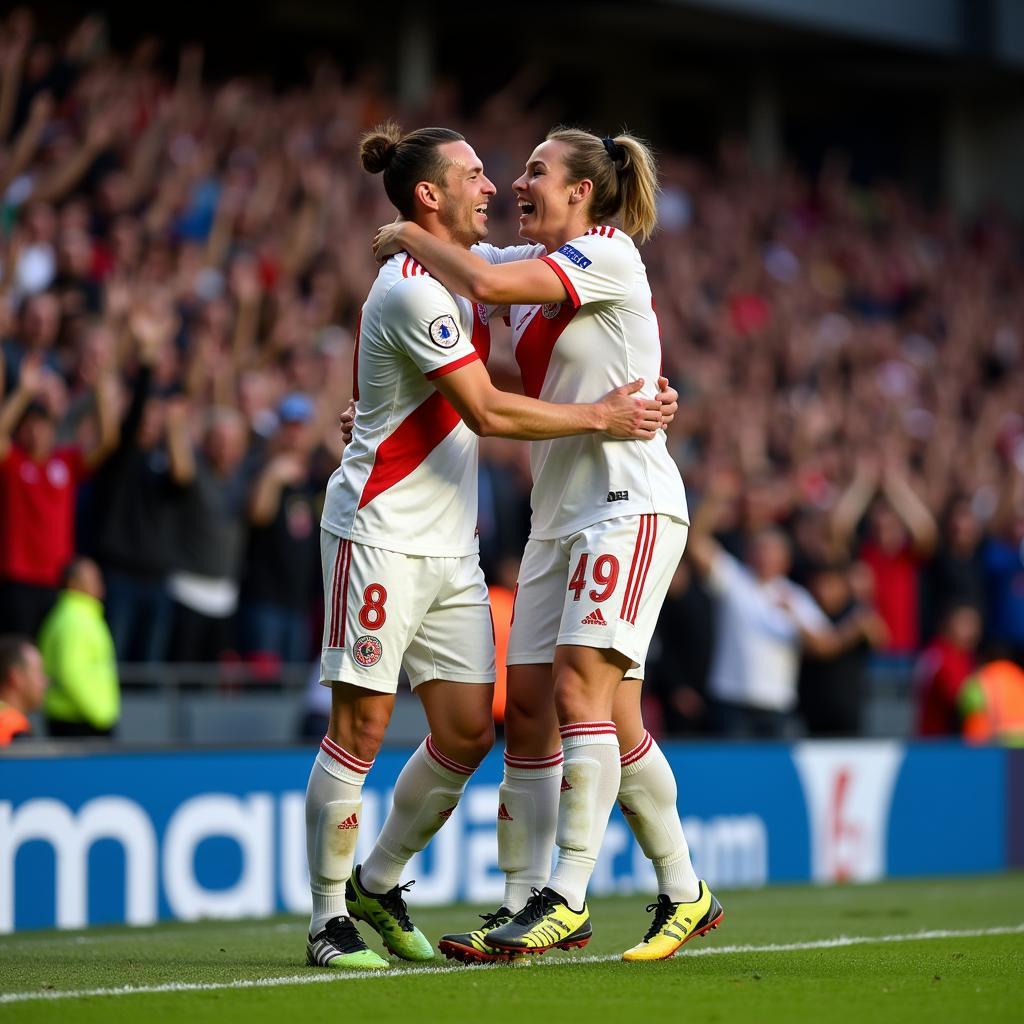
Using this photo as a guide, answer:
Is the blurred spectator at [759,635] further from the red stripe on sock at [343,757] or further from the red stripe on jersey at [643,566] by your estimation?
the red stripe on sock at [343,757]

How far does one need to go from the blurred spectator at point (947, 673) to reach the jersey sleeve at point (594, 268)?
8.55 metres

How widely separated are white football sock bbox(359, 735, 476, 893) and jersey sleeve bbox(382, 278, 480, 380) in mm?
1185

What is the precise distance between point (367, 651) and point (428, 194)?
1392mm

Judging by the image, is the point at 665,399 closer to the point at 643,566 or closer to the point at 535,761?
the point at 643,566

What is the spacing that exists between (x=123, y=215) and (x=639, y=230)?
7869 mm

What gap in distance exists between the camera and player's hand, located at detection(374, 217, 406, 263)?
566 cm

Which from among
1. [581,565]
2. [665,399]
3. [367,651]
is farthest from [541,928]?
[665,399]

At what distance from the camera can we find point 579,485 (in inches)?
224

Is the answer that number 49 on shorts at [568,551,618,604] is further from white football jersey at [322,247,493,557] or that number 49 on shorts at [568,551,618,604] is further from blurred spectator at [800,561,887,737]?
blurred spectator at [800,561,887,737]

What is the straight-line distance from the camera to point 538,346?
579 centimetres

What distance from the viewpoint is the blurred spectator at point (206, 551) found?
35.1 feet

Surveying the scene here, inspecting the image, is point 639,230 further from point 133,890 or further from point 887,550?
point 887,550

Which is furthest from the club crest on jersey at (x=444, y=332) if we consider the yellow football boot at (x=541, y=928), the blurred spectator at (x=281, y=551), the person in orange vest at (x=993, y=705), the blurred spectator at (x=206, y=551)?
the person in orange vest at (x=993, y=705)

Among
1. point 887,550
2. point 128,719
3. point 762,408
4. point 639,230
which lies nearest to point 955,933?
point 639,230
